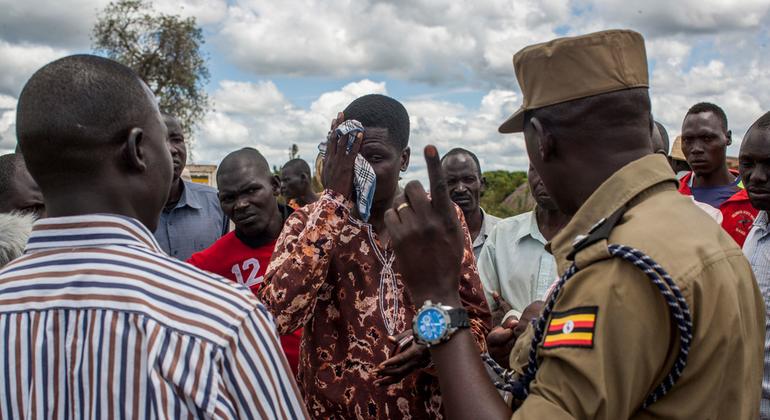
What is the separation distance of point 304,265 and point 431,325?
2.78ft

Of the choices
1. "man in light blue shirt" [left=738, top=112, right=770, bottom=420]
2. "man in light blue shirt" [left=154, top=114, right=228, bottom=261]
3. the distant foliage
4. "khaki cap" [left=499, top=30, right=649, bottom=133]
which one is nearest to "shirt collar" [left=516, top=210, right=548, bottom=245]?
"man in light blue shirt" [left=738, top=112, right=770, bottom=420]

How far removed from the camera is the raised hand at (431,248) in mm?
1796

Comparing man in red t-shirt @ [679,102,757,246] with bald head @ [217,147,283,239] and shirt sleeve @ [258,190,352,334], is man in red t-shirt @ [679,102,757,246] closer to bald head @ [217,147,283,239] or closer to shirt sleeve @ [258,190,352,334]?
bald head @ [217,147,283,239]

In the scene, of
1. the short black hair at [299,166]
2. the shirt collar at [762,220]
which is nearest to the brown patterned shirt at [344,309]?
the shirt collar at [762,220]

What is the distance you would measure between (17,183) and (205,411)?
2.36 m

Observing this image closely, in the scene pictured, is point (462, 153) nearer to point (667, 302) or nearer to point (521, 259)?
point (521, 259)

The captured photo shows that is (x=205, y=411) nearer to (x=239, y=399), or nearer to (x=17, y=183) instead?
(x=239, y=399)

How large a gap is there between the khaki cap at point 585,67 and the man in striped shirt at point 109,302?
Answer: 3.01ft

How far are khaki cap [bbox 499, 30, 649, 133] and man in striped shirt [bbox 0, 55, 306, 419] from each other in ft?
3.01

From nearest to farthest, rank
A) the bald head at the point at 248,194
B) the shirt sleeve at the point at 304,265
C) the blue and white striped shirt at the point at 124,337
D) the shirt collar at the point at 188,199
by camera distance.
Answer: the blue and white striped shirt at the point at 124,337, the shirt sleeve at the point at 304,265, the bald head at the point at 248,194, the shirt collar at the point at 188,199

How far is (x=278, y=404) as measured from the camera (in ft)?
4.63

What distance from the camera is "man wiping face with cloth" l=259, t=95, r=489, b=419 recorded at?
8.03 feet

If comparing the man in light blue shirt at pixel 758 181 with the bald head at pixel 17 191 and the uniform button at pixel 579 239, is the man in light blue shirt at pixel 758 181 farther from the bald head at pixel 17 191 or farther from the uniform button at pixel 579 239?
the bald head at pixel 17 191

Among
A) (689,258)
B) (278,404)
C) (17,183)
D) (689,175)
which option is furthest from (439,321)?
(689,175)
